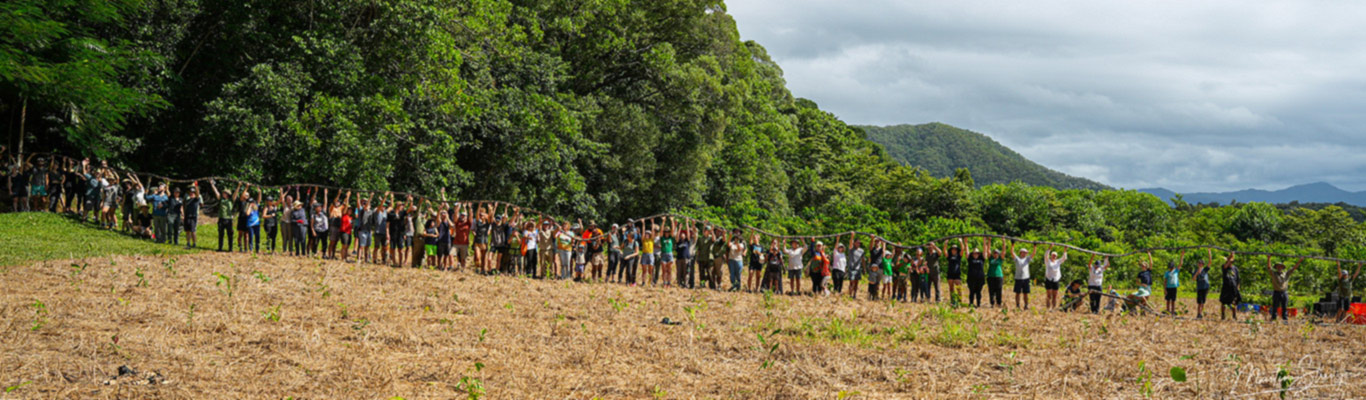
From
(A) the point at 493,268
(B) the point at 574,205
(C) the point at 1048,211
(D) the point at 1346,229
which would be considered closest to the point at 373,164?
(A) the point at 493,268

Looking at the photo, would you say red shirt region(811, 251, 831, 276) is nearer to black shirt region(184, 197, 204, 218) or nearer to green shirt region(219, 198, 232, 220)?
green shirt region(219, 198, 232, 220)

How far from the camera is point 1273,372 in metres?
11.0

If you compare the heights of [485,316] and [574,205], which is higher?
[574,205]

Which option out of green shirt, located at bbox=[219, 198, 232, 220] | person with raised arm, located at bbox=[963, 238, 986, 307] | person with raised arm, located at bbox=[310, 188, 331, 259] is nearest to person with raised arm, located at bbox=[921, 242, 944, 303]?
person with raised arm, located at bbox=[963, 238, 986, 307]

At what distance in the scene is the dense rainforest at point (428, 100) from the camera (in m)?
24.0

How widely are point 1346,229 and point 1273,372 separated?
60453 mm

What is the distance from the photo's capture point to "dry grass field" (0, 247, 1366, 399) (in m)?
9.17

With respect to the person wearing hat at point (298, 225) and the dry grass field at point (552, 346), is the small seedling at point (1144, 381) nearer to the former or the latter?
the dry grass field at point (552, 346)

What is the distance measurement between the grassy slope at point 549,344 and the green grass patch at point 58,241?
1283 mm

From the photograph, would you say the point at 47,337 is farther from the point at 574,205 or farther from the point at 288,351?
the point at 574,205

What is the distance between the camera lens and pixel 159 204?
2055cm

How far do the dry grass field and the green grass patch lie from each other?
1349 millimetres

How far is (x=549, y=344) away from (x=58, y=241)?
1447 centimetres

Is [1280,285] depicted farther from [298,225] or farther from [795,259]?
[298,225]
